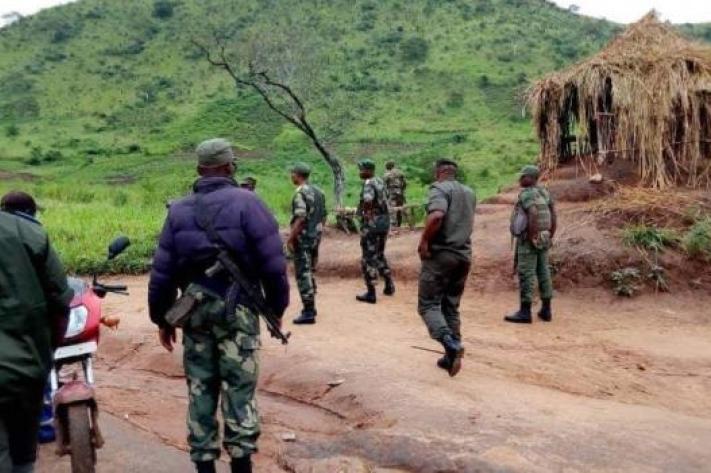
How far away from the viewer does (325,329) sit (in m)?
7.75

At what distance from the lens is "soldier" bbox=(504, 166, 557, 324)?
8266mm

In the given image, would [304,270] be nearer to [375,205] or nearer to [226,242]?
[375,205]

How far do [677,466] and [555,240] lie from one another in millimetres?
6759

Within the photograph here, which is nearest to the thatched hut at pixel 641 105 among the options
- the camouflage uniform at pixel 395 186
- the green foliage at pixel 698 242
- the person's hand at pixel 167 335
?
the green foliage at pixel 698 242

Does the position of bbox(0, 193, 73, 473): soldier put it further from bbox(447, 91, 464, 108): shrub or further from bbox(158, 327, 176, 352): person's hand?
bbox(447, 91, 464, 108): shrub

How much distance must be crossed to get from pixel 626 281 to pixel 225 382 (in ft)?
24.0

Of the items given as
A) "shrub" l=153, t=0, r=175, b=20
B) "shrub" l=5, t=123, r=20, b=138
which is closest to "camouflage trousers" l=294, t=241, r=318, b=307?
"shrub" l=5, t=123, r=20, b=138

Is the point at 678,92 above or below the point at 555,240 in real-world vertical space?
above

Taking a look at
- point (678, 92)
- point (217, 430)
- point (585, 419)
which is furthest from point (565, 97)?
point (217, 430)

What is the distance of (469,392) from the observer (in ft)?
18.2

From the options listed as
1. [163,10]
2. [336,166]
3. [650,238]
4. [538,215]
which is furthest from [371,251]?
[163,10]

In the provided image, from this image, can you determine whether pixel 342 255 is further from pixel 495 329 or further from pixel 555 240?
pixel 495 329

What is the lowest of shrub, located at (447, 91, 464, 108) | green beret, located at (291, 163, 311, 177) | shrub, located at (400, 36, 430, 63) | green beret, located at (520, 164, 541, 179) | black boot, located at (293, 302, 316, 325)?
black boot, located at (293, 302, 316, 325)

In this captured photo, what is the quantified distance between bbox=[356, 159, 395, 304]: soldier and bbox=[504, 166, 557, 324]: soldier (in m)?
1.49
